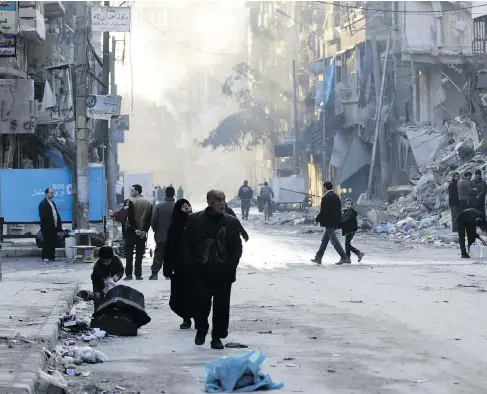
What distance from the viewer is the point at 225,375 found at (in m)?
9.66

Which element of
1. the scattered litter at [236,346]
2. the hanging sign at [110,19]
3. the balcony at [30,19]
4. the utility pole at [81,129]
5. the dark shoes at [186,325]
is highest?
the balcony at [30,19]

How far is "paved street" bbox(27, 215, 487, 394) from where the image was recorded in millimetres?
10219

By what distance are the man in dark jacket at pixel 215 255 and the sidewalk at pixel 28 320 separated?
1.59m

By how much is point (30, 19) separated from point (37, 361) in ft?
125

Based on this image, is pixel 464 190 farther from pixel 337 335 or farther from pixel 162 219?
pixel 337 335

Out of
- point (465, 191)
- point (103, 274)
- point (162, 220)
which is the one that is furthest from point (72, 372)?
point (465, 191)

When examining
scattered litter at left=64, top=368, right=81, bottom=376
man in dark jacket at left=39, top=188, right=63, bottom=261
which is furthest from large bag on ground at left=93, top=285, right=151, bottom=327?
man in dark jacket at left=39, top=188, right=63, bottom=261

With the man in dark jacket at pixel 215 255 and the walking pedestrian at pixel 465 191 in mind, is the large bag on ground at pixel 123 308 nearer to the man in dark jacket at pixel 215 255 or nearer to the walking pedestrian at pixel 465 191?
the man in dark jacket at pixel 215 255

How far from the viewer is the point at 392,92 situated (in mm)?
62625

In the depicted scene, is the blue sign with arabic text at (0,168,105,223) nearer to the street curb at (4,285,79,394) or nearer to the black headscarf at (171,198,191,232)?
the street curb at (4,285,79,394)

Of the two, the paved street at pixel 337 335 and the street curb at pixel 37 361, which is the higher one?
the street curb at pixel 37 361

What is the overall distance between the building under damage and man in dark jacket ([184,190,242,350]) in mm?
39655

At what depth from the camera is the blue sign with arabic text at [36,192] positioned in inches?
1241

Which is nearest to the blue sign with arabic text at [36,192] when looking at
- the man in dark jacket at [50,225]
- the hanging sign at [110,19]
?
the man in dark jacket at [50,225]
